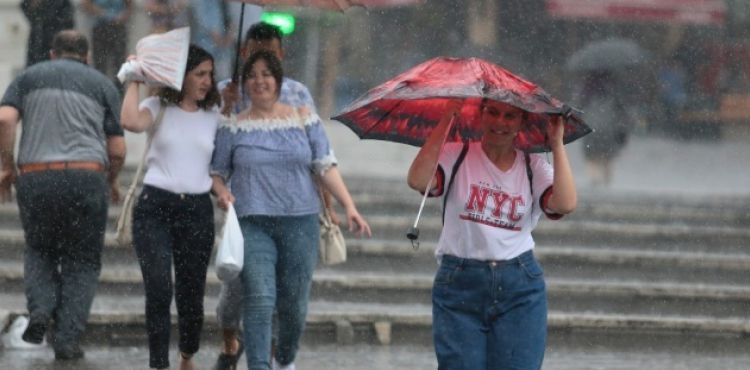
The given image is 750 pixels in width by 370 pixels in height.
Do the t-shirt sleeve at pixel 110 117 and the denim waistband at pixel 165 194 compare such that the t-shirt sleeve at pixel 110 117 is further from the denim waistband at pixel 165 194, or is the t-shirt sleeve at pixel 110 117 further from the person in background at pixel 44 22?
the person in background at pixel 44 22

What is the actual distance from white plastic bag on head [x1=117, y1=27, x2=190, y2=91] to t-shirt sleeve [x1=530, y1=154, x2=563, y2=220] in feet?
7.27

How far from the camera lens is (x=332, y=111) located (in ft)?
76.7

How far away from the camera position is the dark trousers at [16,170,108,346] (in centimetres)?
1003

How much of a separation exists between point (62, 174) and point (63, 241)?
1.27 feet

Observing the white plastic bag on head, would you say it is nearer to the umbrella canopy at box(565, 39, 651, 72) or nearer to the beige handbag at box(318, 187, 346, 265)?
the beige handbag at box(318, 187, 346, 265)

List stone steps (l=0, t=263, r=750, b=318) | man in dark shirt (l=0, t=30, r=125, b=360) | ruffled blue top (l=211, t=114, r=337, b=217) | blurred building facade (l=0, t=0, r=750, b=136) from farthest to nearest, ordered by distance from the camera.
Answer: blurred building facade (l=0, t=0, r=750, b=136) < stone steps (l=0, t=263, r=750, b=318) < man in dark shirt (l=0, t=30, r=125, b=360) < ruffled blue top (l=211, t=114, r=337, b=217)

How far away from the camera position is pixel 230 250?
341 inches

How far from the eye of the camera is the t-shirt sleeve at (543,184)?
733cm

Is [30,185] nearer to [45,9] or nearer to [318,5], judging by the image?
[318,5]

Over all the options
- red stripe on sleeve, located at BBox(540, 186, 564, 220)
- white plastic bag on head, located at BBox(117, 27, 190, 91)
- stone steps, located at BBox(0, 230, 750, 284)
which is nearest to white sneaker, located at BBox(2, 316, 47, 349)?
stone steps, located at BBox(0, 230, 750, 284)

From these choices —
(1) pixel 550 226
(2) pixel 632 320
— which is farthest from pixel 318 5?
(1) pixel 550 226

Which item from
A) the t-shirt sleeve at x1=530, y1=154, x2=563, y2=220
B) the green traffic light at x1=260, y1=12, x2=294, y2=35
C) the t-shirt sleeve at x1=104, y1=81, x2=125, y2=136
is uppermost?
the green traffic light at x1=260, y1=12, x2=294, y2=35

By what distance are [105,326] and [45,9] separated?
3.85 m

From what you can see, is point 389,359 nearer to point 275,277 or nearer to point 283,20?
point 275,277
